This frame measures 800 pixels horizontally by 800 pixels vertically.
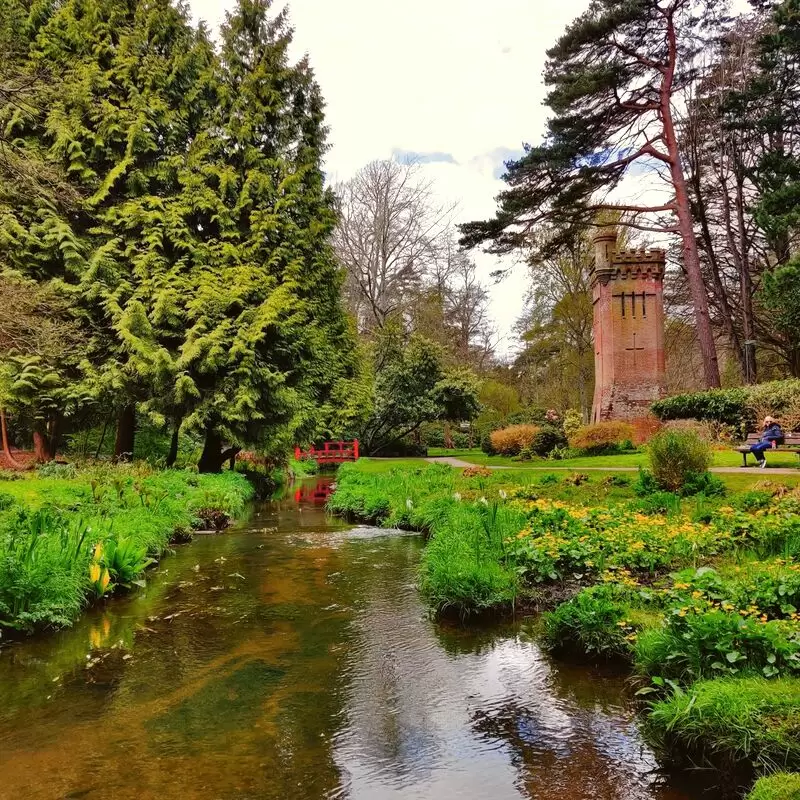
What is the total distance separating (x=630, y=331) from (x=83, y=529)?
75.2 ft

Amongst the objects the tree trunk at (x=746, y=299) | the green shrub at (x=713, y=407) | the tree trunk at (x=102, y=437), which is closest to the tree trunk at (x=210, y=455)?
the tree trunk at (x=102, y=437)

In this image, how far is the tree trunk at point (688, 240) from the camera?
71.1 feet

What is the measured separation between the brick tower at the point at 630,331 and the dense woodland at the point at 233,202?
2337 millimetres

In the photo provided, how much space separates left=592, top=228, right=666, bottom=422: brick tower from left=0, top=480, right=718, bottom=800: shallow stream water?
67.3ft

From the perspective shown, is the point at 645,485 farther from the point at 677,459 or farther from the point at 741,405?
the point at 741,405

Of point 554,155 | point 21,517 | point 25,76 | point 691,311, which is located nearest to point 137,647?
point 21,517

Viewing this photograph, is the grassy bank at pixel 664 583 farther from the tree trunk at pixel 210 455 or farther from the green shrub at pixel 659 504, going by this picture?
the tree trunk at pixel 210 455

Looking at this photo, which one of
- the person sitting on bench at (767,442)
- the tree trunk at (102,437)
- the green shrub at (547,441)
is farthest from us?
the green shrub at (547,441)

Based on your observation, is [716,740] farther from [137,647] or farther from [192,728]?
[137,647]

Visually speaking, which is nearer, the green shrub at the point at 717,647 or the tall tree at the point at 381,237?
the green shrub at the point at 717,647

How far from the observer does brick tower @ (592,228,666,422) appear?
24.8 m

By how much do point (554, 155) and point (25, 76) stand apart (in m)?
17.2

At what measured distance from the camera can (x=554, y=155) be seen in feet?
68.8

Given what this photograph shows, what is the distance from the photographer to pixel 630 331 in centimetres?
2516
